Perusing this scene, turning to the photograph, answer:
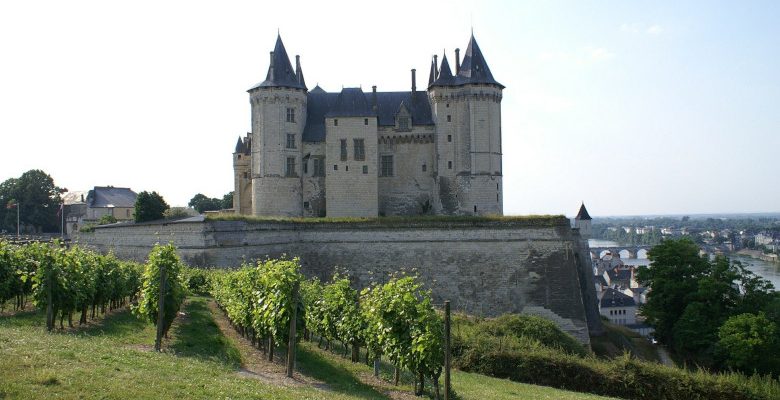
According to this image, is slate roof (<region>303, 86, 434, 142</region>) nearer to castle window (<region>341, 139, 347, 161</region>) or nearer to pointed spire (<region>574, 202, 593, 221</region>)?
castle window (<region>341, 139, 347, 161</region>)

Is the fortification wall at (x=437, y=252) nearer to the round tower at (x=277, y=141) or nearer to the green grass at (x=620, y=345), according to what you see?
the green grass at (x=620, y=345)

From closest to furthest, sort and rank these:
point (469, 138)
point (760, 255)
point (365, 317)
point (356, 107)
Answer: point (365, 317) < point (469, 138) < point (356, 107) < point (760, 255)

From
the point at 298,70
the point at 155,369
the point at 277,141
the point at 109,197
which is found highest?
the point at 298,70

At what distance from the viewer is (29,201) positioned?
A: 57312 millimetres

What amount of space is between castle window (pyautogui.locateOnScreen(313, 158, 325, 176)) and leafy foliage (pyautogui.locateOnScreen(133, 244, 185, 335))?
2492 centimetres

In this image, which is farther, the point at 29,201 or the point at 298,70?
the point at 29,201

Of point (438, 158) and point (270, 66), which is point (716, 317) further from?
point (270, 66)

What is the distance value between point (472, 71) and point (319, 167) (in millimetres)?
11485

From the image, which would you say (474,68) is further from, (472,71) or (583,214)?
(583,214)

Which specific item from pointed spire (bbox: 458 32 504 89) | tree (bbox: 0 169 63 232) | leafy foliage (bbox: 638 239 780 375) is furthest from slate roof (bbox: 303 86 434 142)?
tree (bbox: 0 169 63 232)

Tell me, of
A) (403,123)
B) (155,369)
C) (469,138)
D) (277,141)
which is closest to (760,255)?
(469,138)

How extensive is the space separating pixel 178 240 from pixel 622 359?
2269 cm

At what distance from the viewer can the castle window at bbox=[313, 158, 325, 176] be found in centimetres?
4156

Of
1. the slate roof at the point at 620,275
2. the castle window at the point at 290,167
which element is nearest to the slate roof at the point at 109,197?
the castle window at the point at 290,167
